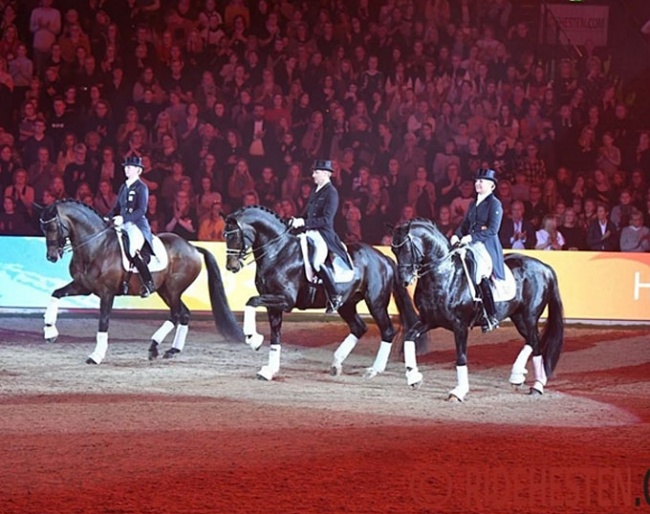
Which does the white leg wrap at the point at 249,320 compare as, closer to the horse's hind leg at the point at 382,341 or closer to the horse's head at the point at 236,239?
the horse's head at the point at 236,239

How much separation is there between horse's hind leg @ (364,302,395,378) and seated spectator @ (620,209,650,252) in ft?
23.8

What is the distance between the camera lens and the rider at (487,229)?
37.9 ft

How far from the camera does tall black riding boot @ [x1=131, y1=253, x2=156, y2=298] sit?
13.6 metres

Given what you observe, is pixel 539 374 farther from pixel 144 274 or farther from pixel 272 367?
pixel 144 274

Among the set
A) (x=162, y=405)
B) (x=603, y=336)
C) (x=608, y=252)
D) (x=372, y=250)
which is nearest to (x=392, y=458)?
(x=162, y=405)

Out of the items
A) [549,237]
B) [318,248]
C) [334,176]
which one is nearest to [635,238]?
[549,237]

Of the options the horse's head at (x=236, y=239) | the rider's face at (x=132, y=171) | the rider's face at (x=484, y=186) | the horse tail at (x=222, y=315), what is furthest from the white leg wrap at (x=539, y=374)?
the rider's face at (x=132, y=171)

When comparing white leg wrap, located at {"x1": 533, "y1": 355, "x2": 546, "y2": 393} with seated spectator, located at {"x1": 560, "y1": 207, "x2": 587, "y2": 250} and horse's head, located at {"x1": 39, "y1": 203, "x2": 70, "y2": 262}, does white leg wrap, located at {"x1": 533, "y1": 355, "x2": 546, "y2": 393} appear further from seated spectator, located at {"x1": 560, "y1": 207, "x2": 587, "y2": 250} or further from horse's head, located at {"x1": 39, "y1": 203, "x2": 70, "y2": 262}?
seated spectator, located at {"x1": 560, "y1": 207, "x2": 587, "y2": 250}

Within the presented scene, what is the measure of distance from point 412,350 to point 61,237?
15.0 ft

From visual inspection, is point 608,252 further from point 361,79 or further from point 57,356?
point 57,356

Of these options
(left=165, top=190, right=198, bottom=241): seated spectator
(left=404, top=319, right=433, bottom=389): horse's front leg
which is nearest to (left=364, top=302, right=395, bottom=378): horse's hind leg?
(left=404, top=319, right=433, bottom=389): horse's front leg

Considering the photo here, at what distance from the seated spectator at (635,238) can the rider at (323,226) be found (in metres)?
8.00

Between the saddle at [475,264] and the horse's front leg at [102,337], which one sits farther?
the horse's front leg at [102,337]

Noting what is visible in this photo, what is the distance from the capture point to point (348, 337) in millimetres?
13172
